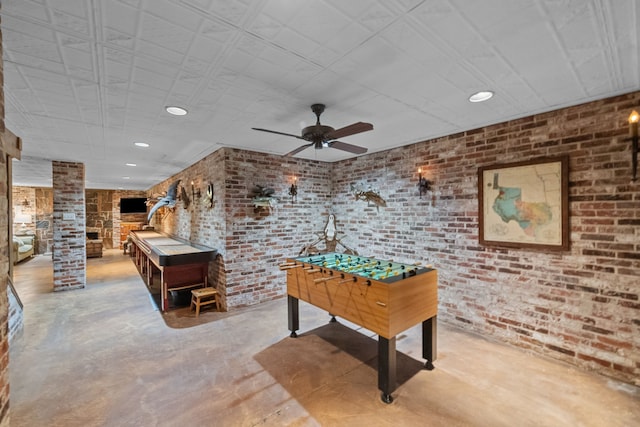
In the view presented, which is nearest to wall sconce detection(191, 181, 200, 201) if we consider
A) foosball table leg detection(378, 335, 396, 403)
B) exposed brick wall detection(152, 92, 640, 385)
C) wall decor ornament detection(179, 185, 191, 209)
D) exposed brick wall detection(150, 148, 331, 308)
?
exposed brick wall detection(150, 148, 331, 308)

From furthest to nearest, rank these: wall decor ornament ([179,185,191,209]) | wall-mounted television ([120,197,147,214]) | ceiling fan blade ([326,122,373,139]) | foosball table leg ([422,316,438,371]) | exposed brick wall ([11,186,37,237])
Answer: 1. wall-mounted television ([120,197,147,214])
2. exposed brick wall ([11,186,37,237])
3. wall decor ornament ([179,185,191,209])
4. foosball table leg ([422,316,438,371])
5. ceiling fan blade ([326,122,373,139])

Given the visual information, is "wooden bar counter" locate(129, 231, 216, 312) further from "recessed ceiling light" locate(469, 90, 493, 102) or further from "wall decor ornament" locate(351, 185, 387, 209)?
"recessed ceiling light" locate(469, 90, 493, 102)

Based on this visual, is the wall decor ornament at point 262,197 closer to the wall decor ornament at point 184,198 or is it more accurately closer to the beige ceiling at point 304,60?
the beige ceiling at point 304,60

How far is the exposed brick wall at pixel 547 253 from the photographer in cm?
224

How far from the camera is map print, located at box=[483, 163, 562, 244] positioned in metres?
2.57

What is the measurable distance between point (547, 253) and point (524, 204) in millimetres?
530

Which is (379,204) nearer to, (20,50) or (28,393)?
(20,50)

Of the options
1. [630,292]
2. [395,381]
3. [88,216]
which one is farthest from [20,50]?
[88,216]

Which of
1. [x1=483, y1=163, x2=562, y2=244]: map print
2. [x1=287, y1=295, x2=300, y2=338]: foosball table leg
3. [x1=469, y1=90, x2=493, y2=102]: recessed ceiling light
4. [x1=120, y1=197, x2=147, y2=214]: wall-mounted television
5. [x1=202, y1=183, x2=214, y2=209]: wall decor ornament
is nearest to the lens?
[x1=469, y1=90, x2=493, y2=102]: recessed ceiling light

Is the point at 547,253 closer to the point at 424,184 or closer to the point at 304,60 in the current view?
the point at 424,184

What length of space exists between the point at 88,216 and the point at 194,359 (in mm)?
10231

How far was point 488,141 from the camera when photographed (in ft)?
9.89

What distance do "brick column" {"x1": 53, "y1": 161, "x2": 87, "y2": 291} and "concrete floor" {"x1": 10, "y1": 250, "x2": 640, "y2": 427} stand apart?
1.74 metres

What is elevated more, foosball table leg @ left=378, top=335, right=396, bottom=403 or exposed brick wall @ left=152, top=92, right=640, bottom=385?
exposed brick wall @ left=152, top=92, right=640, bottom=385
